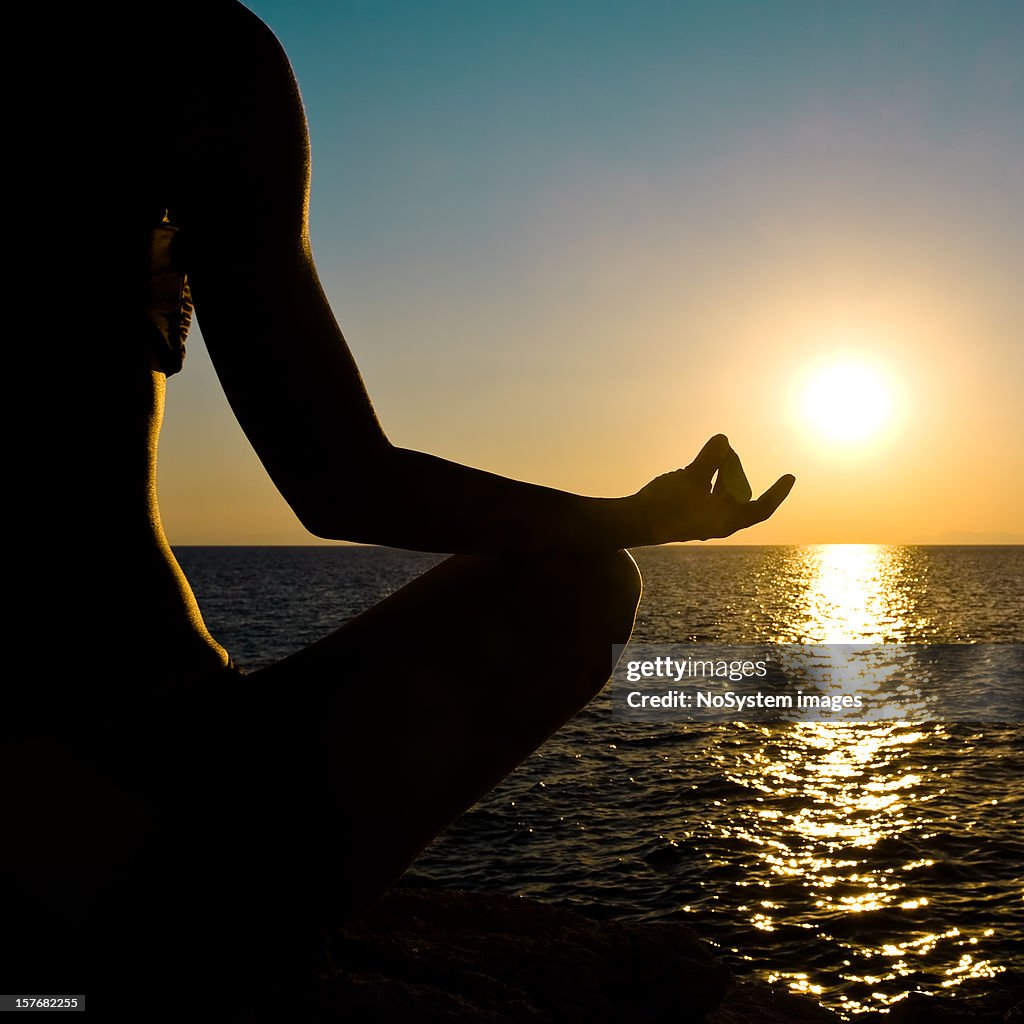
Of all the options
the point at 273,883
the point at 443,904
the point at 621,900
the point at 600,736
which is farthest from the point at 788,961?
the point at 600,736

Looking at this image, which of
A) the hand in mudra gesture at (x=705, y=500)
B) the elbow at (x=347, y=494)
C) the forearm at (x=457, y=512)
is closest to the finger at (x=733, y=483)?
the hand in mudra gesture at (x=705, y=500)

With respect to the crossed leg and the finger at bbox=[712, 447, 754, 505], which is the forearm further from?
the finger at bbox=[712, 447, 754, 505]

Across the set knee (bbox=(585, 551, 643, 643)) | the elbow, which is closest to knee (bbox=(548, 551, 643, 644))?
knee (bbox=(585, 551, 643, 643))

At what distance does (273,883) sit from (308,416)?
0.65 metres

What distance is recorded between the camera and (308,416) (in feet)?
4.03

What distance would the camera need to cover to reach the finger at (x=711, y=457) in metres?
1.53

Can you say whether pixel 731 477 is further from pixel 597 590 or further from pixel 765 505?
pixel 597 590

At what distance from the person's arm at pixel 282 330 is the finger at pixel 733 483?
41 cm

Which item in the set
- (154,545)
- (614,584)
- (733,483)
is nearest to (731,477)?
(733,483)

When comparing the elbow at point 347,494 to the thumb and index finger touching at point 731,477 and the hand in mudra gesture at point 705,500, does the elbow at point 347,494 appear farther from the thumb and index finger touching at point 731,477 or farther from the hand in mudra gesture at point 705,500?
the thumb and index finger touching at point 731,477

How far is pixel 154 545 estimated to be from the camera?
1.41m

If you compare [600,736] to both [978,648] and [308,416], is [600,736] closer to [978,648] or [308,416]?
[308,416]

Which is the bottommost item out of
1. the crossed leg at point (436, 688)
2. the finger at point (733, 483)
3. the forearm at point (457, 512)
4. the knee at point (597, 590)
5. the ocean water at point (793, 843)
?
the ocean water at point (793, 843)

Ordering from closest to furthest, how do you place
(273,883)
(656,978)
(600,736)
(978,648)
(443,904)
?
(273,883) → (656,978) → (443,904) → (600,736) → (978,648)
